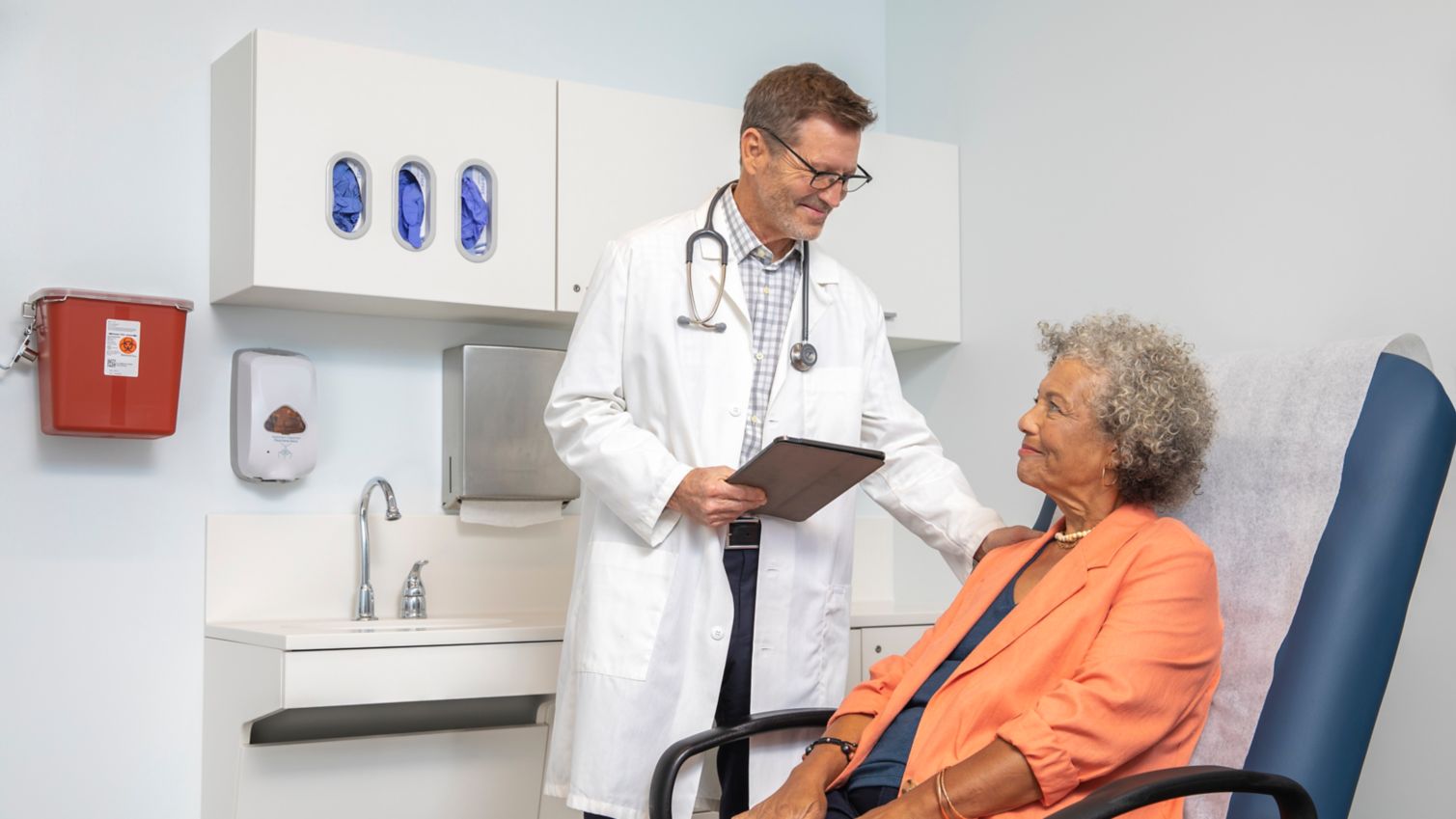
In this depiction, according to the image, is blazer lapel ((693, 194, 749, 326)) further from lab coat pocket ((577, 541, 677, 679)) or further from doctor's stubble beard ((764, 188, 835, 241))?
A: lab coat pocket ((577, 541, 677, 679))

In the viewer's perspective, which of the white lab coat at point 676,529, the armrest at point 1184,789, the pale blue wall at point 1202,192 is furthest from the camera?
the pale blue wall at point 1202,192

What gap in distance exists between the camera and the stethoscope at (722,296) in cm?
192

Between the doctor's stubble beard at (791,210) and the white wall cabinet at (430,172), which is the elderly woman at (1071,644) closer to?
the doctor's stubble beard at (791,210)

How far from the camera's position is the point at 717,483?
5.79 ft

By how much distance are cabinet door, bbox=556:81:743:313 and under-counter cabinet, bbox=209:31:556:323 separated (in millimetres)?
35

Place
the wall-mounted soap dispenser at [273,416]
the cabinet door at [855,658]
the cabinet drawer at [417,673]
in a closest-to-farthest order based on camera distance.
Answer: the cabinet drawer at [417,673] < the wall-mounted soap dispenser at [273,416] < the cabinet door at [855,658]

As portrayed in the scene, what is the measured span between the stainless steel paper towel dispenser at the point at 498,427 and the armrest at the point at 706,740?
106 centimetres

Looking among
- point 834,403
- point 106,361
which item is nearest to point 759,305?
point 834,403

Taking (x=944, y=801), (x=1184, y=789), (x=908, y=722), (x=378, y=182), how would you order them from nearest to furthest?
(x=1184, y=789) → (x=944, y=801) → (x=908, y=722) → (x=378, y=182)

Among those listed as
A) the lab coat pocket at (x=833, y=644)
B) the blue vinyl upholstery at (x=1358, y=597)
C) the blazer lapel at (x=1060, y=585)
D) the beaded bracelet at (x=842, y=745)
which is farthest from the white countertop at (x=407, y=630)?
the blue vinyl upholstery at (x=1358, y=597)

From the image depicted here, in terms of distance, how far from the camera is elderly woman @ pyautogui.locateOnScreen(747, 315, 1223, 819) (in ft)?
4.64

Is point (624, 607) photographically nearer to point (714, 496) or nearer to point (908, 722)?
point (714, 496)

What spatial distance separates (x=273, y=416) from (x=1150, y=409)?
5.52ft

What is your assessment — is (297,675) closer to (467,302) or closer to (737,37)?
(467,302)
